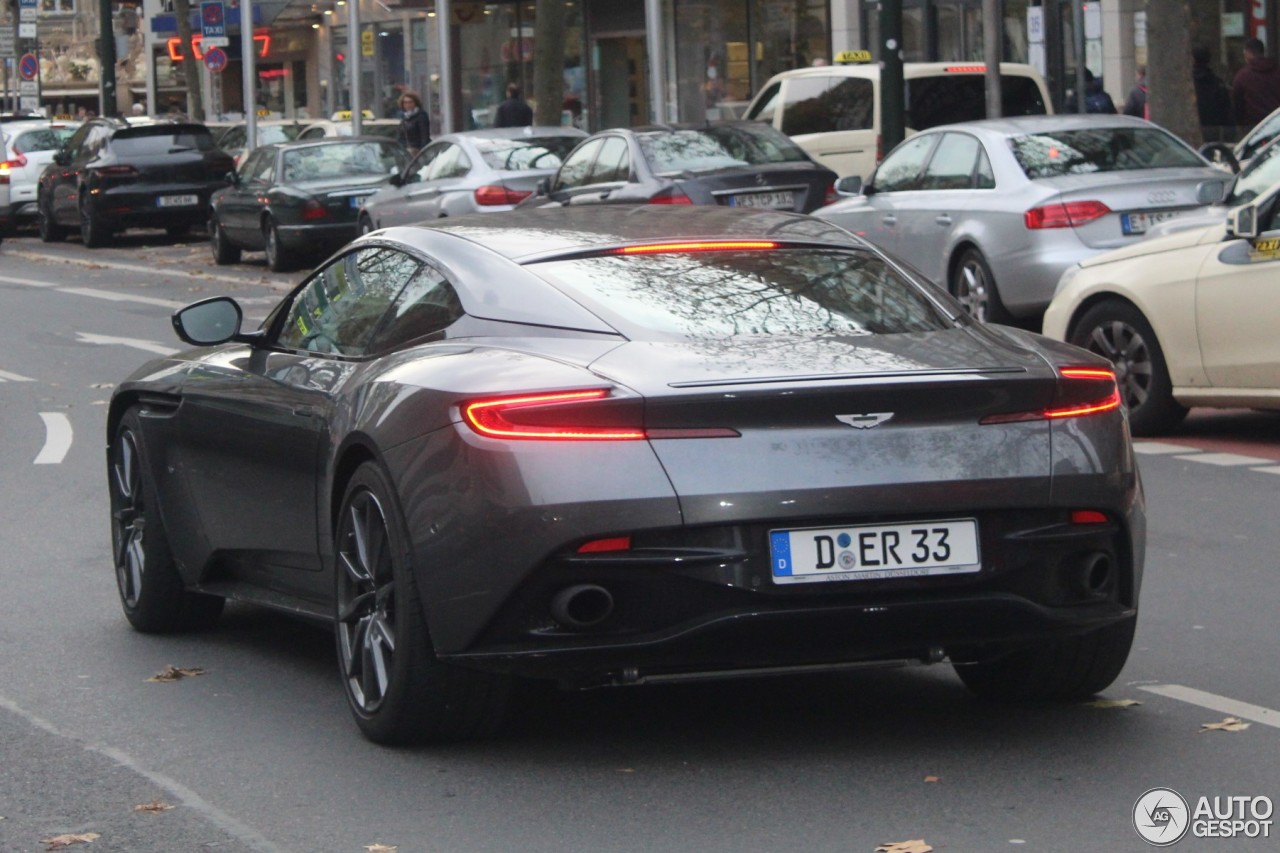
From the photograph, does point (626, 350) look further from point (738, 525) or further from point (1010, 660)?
point (1010, 660)

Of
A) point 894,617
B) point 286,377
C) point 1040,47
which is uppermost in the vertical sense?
point 1040,47

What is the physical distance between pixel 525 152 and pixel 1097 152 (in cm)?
929

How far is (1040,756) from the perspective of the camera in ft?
18.5

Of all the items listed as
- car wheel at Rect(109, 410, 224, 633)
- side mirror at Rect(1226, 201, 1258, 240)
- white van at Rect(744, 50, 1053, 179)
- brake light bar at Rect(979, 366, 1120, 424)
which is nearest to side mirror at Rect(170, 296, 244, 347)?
car wheel at Rect(109, 410, 224, 633)

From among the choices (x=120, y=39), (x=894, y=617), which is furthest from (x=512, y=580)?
(x=120, y=39)

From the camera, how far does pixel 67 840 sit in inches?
202

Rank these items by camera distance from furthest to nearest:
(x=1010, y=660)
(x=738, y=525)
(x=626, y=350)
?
1. (x=1010, y=660)
2. (x=626, y=350)
3. (x=738, y=525)

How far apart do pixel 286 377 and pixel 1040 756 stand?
241 cm

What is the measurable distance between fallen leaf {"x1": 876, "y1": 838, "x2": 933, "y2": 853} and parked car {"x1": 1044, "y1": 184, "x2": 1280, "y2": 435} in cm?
690

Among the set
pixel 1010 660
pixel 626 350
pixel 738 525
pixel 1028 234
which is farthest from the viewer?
pixel 1028 234

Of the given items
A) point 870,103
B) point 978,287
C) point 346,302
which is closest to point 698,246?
point 346,302

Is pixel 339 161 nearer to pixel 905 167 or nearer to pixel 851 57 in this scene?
pixel 851 57

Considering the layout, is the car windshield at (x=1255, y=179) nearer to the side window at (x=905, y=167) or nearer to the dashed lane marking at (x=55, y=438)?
the side window at (x=905, y=167)

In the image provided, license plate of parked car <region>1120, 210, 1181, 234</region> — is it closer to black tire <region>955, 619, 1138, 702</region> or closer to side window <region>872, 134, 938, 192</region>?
side window <region>872, 134, 938, 192</region>
